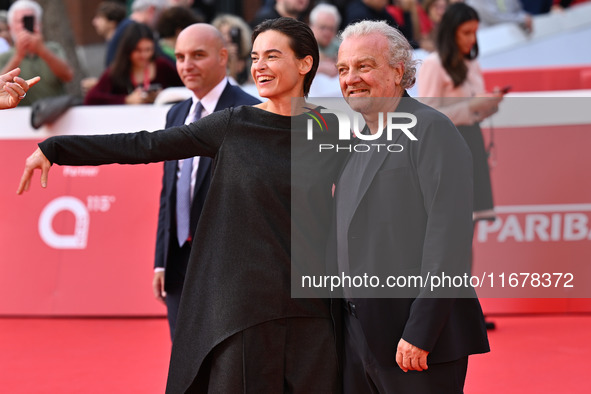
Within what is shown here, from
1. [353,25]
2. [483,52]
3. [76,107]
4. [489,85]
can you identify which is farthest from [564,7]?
[353,25]

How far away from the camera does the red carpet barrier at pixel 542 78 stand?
332 inches

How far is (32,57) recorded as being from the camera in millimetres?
7215

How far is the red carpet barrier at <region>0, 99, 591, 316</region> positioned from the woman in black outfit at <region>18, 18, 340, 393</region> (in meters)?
3.26

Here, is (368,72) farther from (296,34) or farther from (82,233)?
(82,233)

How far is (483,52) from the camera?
1093 cm

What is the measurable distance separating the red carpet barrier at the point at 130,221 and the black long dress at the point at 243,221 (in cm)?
326

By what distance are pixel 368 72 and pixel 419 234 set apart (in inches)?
21.8

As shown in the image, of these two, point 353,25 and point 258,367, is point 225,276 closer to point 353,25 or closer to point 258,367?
point 258,367

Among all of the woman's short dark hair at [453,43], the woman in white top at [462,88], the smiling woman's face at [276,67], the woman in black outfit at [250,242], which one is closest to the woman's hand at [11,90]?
the woman in black outfit at [250,242]

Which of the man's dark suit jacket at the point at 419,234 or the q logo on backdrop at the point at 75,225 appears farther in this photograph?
the q logo on backdrop at the point at 75,225

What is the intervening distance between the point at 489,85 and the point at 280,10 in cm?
209

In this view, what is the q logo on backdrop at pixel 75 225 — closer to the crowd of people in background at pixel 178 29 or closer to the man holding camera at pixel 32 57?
the crowd of people in background at pixel 178 29

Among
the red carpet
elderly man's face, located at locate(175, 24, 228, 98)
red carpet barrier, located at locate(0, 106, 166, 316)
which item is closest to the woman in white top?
the red carpet

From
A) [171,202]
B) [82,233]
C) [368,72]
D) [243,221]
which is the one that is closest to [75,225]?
[82,233]
